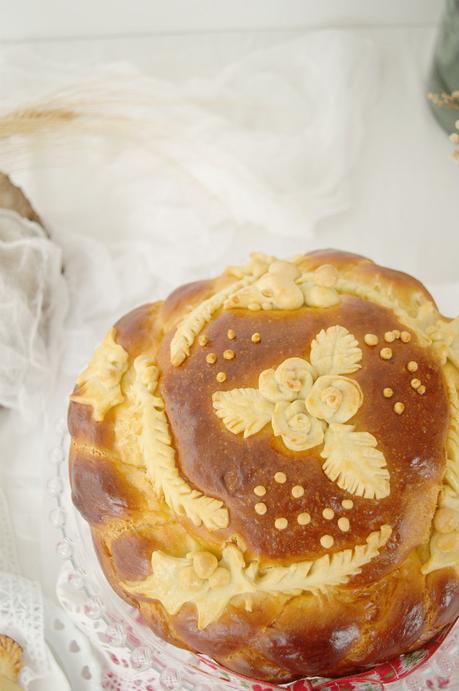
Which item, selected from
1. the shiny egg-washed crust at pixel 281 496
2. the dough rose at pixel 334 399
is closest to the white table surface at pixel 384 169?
the shiny egg-washed crust at pixel 281 496

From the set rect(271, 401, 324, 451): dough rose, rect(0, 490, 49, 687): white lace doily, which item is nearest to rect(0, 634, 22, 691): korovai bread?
rect(0, 490, 49, 687): white lace doily

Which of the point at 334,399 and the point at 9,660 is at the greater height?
the point at 334,399

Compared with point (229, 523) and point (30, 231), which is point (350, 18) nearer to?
point (30, 231)

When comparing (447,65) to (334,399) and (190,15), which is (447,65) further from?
(334,399)

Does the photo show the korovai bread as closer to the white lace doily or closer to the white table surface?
the white lace doily

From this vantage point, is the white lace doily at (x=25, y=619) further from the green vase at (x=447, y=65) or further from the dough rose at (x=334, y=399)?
the green vase at (x=447, y=65)

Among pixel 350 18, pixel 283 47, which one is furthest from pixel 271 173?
pixel 350 18

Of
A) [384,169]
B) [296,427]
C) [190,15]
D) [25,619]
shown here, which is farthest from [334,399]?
[190,15]
